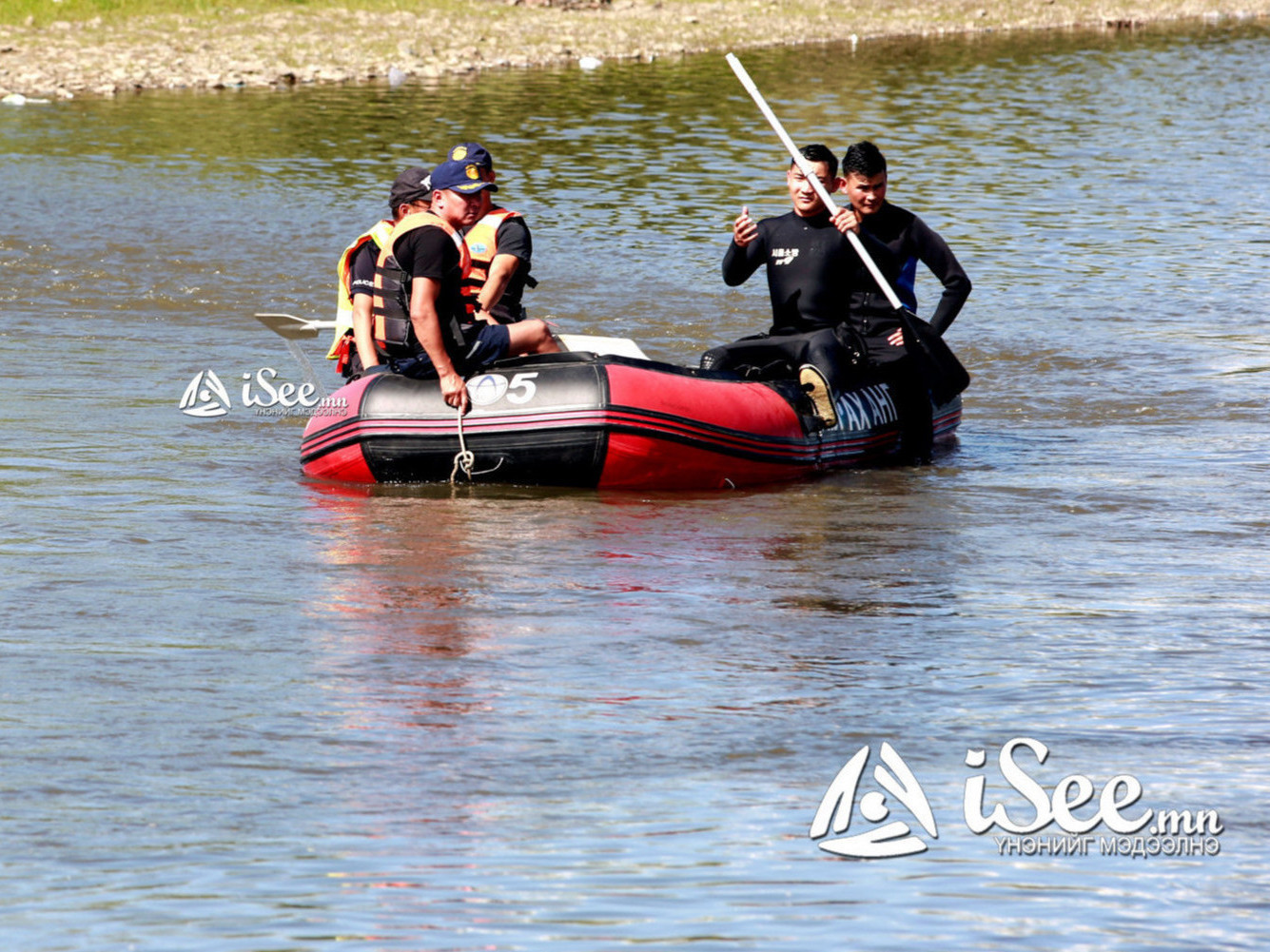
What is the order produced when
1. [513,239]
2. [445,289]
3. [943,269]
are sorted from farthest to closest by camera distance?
[943,269] < [513,239] < [445,289]

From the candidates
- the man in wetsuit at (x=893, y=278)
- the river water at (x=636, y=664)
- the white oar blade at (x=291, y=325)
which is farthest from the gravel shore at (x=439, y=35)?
the man in wetsuit at (x=893, y=278)

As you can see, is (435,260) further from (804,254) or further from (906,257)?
(906,257)

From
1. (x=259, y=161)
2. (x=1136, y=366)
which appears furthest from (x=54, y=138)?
(x=1136, y=366)

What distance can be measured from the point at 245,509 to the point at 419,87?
78.8 feet

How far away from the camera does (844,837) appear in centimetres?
482

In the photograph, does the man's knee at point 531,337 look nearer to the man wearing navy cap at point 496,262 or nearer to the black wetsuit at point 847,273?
the man wearing navy cap at point 496,262

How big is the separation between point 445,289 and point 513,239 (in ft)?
2.85

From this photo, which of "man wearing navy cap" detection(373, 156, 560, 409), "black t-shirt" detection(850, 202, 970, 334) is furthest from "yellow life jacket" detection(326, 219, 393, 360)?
"black t-shirt" detection(850, 202, 970, 334)

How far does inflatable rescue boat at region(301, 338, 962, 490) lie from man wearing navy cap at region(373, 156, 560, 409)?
11cm

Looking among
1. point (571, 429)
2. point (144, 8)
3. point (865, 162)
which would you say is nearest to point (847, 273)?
point (865, 162)

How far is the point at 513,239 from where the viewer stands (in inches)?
367

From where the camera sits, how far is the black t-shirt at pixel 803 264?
947 centimetres

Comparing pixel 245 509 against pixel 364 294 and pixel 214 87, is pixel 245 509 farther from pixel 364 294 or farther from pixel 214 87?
pixel 214 87

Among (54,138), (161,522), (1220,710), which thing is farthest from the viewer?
(54,138)
